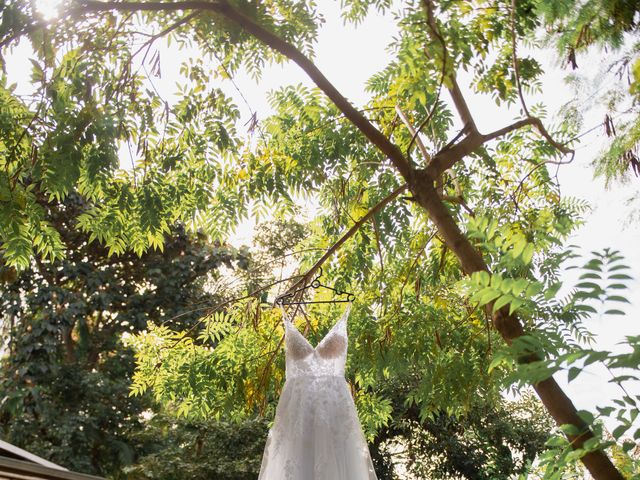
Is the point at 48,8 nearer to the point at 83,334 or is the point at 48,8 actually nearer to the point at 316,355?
the point at 316,355

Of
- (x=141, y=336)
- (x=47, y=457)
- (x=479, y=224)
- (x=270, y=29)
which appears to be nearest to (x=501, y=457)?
(x=47, y=457)

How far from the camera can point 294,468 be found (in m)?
2.54

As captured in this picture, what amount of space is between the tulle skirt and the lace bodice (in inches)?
1.3

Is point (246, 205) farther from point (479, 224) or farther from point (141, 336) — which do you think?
point (479, 224)

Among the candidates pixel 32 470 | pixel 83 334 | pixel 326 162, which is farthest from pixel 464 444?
pixel 32 470

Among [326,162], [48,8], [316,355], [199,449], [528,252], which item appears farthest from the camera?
[199,449]

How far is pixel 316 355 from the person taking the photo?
2.83 m

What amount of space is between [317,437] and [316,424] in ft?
0.16

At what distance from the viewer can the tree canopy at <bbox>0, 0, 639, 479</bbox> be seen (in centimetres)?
256

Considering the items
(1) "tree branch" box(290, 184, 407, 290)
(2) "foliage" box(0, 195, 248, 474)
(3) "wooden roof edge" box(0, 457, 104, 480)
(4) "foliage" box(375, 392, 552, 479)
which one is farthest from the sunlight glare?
(4) "foliage" box(375, 392, 552, 479)

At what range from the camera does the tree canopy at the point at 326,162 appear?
2557mm

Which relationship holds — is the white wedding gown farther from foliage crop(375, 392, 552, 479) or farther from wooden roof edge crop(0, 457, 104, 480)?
foliage crop(375, 392, 552, 479)

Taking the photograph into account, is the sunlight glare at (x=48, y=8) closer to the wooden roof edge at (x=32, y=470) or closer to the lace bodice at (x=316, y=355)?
the lace bodice at (x=316, y=355)

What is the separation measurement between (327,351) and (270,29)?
1.21 meters
